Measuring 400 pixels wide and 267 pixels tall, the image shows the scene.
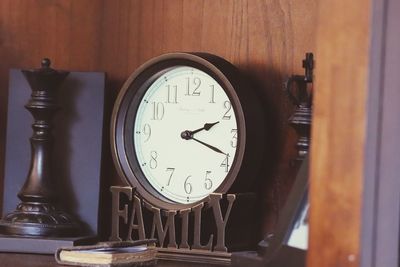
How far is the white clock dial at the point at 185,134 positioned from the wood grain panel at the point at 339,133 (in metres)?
0.57

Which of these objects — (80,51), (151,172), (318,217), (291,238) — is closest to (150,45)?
(80,51)

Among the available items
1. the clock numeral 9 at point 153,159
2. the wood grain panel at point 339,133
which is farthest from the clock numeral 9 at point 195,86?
the wood grain panel at point 339,133

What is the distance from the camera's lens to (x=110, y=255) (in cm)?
116

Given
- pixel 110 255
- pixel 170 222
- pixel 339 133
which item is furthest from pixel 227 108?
pixel 339 133

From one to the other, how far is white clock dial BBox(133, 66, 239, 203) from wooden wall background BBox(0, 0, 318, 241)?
0.08 m

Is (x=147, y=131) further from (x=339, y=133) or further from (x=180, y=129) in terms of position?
(x=339, y=133)

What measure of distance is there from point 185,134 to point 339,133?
648 millimetres

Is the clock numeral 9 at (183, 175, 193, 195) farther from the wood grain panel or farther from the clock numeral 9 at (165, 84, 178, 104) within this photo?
the wood grain panel

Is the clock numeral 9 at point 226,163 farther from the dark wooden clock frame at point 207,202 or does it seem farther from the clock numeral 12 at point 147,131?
the clock numeral 12 at point 147,131

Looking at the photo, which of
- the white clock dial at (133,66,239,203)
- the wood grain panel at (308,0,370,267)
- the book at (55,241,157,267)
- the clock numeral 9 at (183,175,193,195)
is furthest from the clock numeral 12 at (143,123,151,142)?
the wood grain panel at (308,0,370,267)

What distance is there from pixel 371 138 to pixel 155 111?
0.72m

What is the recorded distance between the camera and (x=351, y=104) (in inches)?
29.0

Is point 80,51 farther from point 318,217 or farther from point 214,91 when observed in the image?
point 318,217

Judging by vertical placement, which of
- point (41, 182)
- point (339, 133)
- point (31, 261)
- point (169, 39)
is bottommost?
point (31, 261)
